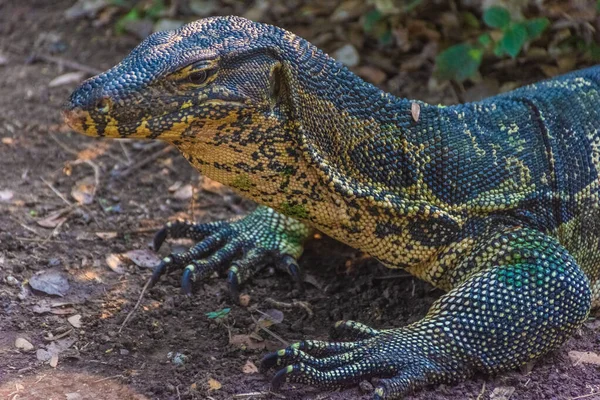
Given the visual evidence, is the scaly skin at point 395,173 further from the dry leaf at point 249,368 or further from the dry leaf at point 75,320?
the dry leaf at point 75,320

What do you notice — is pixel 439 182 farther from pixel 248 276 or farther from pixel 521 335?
pixel 248 276

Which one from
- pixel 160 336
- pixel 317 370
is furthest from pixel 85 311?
pixel 317 370

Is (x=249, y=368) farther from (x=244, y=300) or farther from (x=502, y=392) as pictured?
(x=502, y=392)

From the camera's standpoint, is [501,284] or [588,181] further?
[588,181]

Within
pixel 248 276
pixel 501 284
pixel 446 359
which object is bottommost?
pixel 248 276

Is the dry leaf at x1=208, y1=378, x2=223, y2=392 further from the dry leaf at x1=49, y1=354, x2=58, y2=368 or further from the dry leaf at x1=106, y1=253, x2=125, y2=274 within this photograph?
the dry leaf at x1=106, y1=253, x2=125, y2=274

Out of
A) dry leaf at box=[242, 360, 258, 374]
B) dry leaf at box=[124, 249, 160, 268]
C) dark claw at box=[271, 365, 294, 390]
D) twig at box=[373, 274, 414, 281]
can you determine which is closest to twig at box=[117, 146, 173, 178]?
dry leaf at box=[124, 249, 160, 268]

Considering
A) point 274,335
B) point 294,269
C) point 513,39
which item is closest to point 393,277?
point 294,269
